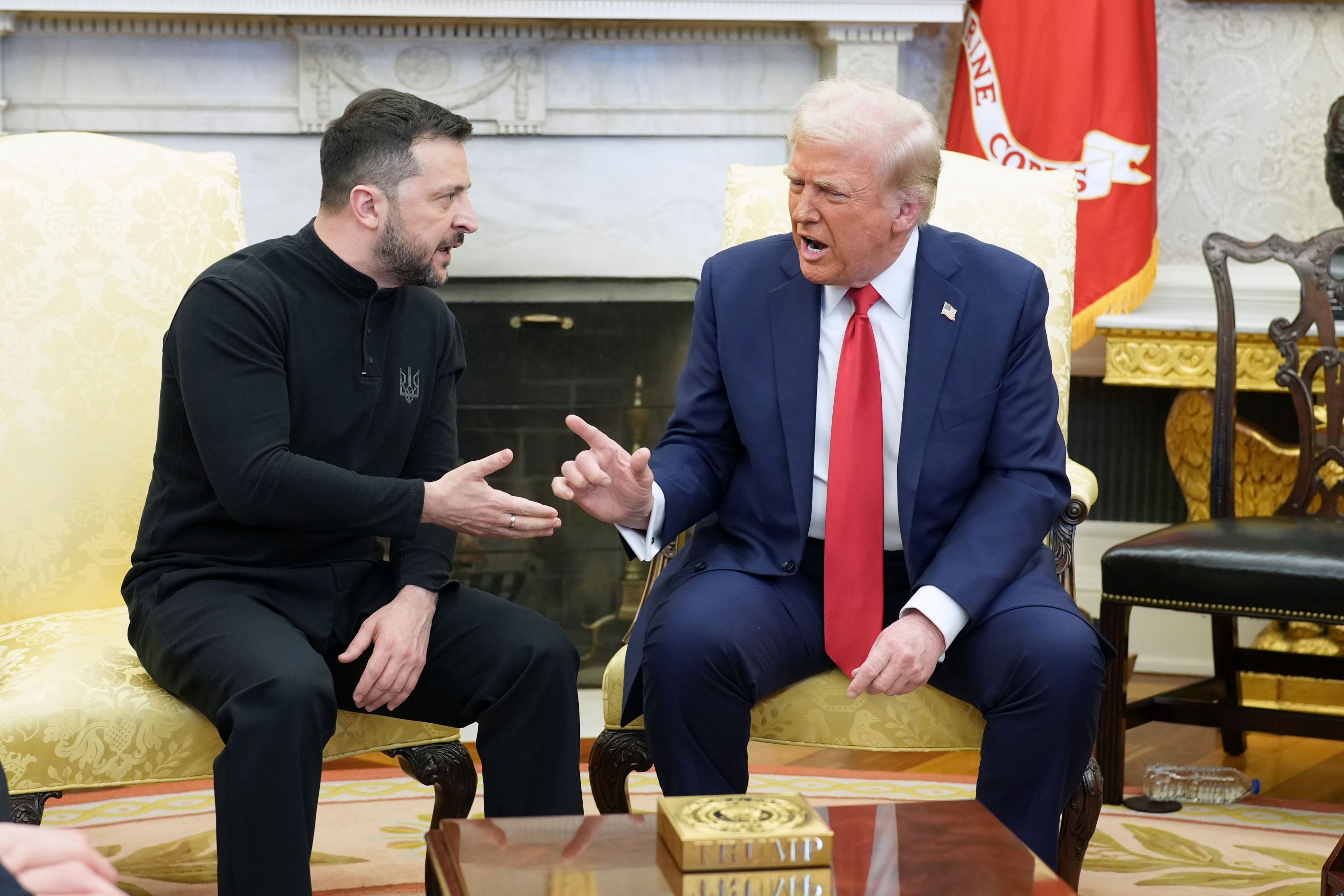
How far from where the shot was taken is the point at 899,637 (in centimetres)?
178

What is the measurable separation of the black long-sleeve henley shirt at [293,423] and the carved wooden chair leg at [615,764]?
0.33m

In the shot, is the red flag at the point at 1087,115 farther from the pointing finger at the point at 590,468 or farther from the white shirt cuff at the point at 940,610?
the pointing finger at the point at 590,468

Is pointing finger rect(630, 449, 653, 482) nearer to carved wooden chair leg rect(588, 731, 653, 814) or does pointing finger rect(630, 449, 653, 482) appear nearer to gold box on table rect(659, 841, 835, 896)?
carved wooden chair leg rect(588, 731, 653, 814)

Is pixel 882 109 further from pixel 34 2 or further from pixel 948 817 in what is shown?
pixel 34 2

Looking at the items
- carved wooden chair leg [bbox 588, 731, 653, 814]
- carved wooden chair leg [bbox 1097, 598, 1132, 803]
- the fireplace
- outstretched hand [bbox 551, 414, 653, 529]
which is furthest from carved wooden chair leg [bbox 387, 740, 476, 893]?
the fireplace

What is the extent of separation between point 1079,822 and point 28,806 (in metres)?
1.38

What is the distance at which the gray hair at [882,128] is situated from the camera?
1979mm

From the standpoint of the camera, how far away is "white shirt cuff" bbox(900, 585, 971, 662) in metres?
1.82

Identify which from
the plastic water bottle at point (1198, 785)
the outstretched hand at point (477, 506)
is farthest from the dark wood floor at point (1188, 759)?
the outstretched hand at point (477, 506)

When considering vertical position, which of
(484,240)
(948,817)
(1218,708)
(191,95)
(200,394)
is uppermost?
(191,95)

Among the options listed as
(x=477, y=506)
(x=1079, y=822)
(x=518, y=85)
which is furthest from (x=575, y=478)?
(x=518, y=85)

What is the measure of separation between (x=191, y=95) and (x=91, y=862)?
2.57 meters

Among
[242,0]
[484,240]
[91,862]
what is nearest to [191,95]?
[242,0]

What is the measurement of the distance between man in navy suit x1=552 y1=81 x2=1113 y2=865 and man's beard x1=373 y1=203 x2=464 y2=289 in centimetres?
37
